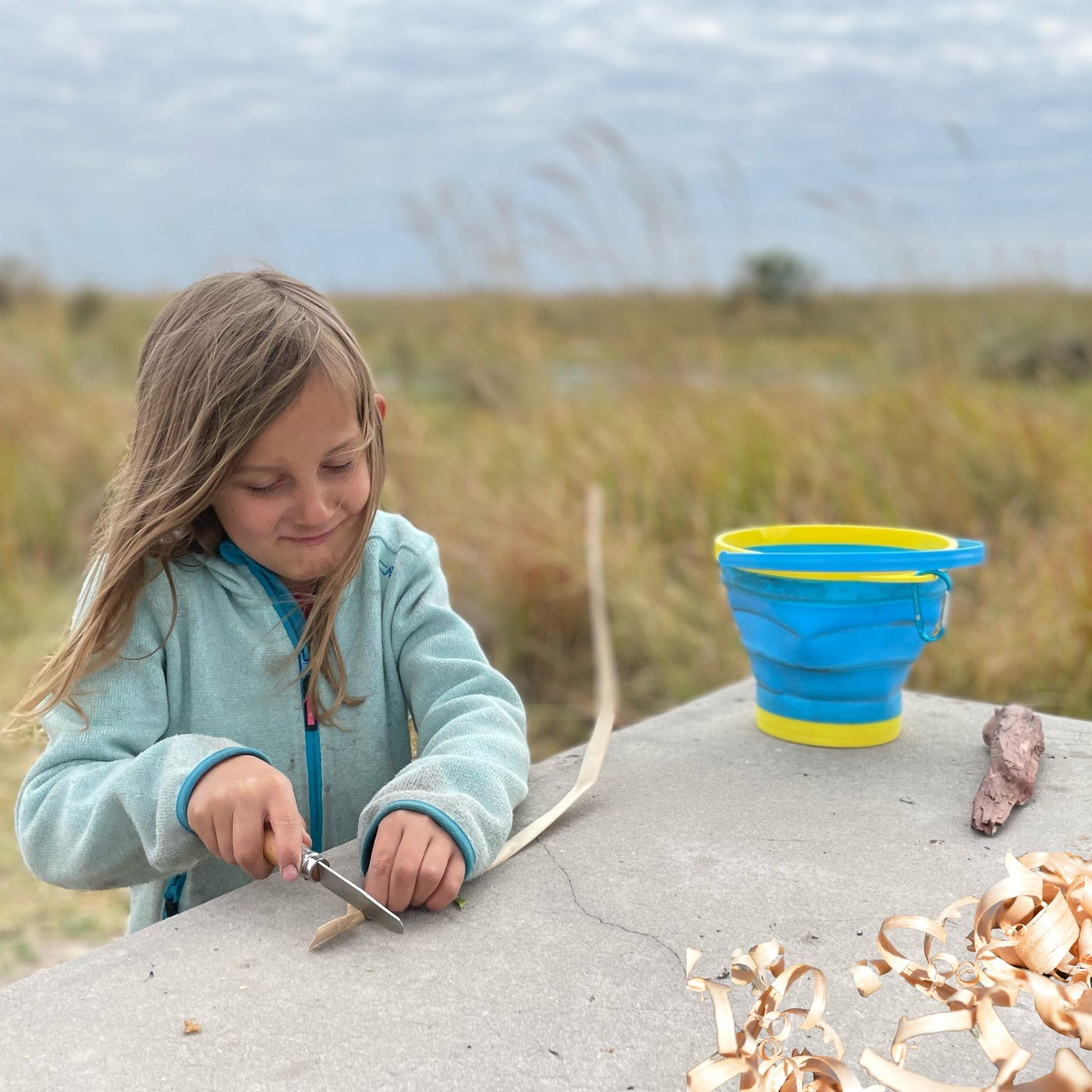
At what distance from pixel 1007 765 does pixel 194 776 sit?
45.0 inches

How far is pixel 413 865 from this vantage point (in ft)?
4.30

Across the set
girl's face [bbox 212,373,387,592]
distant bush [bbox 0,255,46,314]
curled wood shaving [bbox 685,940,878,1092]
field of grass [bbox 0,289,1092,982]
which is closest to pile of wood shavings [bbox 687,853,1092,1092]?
curled wood shaving [bbox 685,940,878,1092]

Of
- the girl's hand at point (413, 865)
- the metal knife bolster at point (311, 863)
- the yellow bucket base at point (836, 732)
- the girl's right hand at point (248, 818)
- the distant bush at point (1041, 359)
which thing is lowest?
the distant bush at point (1041, 359)

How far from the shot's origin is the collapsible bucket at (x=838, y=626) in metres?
1.82

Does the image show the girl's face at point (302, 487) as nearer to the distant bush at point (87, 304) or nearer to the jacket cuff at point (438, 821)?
the jacket cuff at point (438, 821)

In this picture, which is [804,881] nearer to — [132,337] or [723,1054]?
[723,1054]

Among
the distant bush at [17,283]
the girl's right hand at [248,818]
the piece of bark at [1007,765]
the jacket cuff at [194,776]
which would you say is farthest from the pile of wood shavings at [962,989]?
the distant bush at [17,283]

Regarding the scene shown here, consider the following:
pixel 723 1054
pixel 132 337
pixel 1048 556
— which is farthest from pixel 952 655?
pixel 132 337

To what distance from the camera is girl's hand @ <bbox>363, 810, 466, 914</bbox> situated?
1315 millimetres

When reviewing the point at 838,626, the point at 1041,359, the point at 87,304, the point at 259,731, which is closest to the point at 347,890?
the point at 259,731

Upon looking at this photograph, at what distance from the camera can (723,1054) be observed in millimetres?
1060

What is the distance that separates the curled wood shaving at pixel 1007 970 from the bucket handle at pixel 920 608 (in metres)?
0.54

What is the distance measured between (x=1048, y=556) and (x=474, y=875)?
8.65 feet

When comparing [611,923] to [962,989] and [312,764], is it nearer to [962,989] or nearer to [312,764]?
[962,989]
